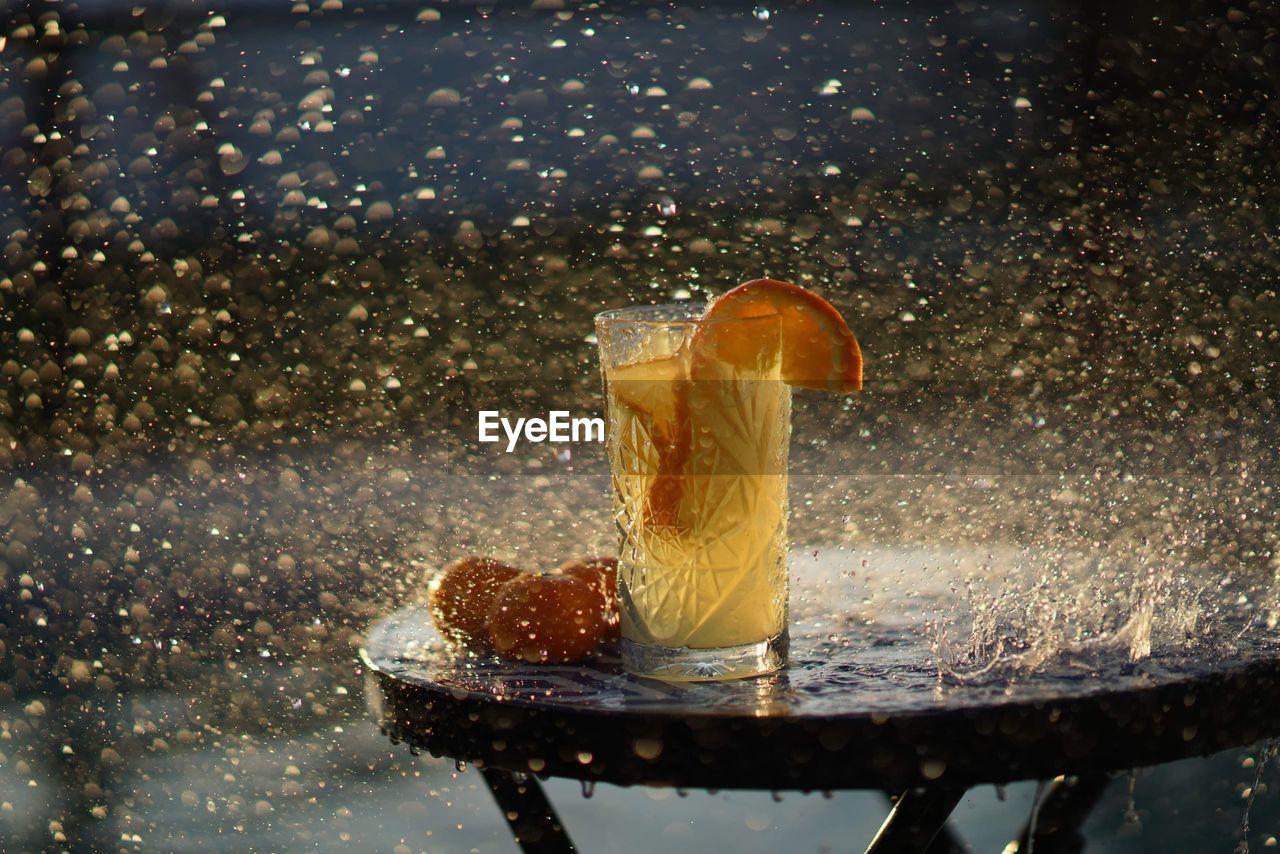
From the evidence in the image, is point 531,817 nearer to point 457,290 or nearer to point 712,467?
→ point 712,467

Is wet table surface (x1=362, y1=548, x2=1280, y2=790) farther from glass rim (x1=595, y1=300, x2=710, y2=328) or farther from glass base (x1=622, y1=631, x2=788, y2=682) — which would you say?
glass rim (x1=595, y1=300, x2=710, y2=328)

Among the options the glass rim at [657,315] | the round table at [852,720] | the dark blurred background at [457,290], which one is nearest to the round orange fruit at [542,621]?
the round table at [852,720]

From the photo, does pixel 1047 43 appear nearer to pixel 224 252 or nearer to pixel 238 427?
pixel 224 252

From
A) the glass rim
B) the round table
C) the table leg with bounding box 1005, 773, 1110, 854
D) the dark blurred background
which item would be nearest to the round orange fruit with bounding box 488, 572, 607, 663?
the round table

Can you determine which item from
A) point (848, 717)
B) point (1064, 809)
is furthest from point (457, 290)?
point (848, 717)

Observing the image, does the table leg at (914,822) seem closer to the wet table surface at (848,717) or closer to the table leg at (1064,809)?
the wet table surface at (848,717)

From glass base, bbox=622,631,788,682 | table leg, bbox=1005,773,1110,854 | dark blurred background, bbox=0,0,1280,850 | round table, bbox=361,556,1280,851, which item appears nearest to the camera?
round table, bbox=361,556,1280,851
